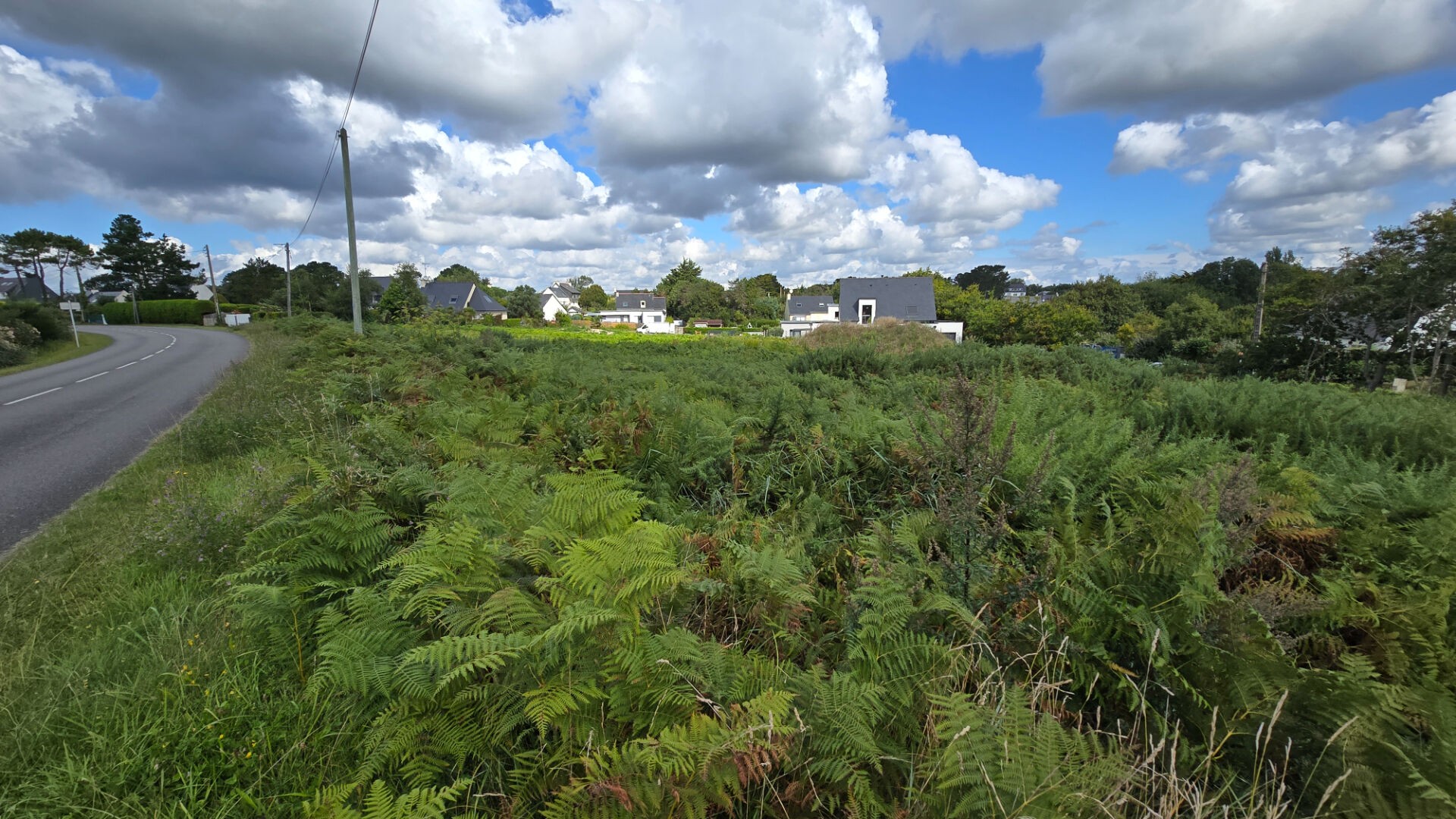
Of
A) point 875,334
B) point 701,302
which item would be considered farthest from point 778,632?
point 701,302

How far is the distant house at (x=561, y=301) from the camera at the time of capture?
100213mm

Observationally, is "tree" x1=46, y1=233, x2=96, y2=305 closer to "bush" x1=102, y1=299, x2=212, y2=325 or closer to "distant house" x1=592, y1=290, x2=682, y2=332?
"bush" x1=102, y1=299, x2=212, y2=325

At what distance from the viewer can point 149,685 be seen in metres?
2.58

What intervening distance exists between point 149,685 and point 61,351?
3570cm

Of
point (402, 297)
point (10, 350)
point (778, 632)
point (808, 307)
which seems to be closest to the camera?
point (778, 632)

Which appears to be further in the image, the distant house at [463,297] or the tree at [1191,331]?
the distant house at [463,297]

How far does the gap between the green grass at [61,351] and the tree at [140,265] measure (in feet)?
138

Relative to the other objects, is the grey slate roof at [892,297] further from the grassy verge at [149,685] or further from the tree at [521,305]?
the grassy verge at [149,685]

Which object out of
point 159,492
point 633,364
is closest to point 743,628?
point 159,492

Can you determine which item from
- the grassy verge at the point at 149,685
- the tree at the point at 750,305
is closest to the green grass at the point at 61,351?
the grassy verge at the point at 149,685

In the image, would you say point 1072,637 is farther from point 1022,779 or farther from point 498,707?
point 498,707

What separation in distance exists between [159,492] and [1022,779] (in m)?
7.98

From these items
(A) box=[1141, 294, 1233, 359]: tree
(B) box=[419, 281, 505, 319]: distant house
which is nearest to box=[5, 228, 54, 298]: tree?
(B) box=[419, 281, 505, 319]: distant house

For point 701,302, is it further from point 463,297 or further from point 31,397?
point 31,397
